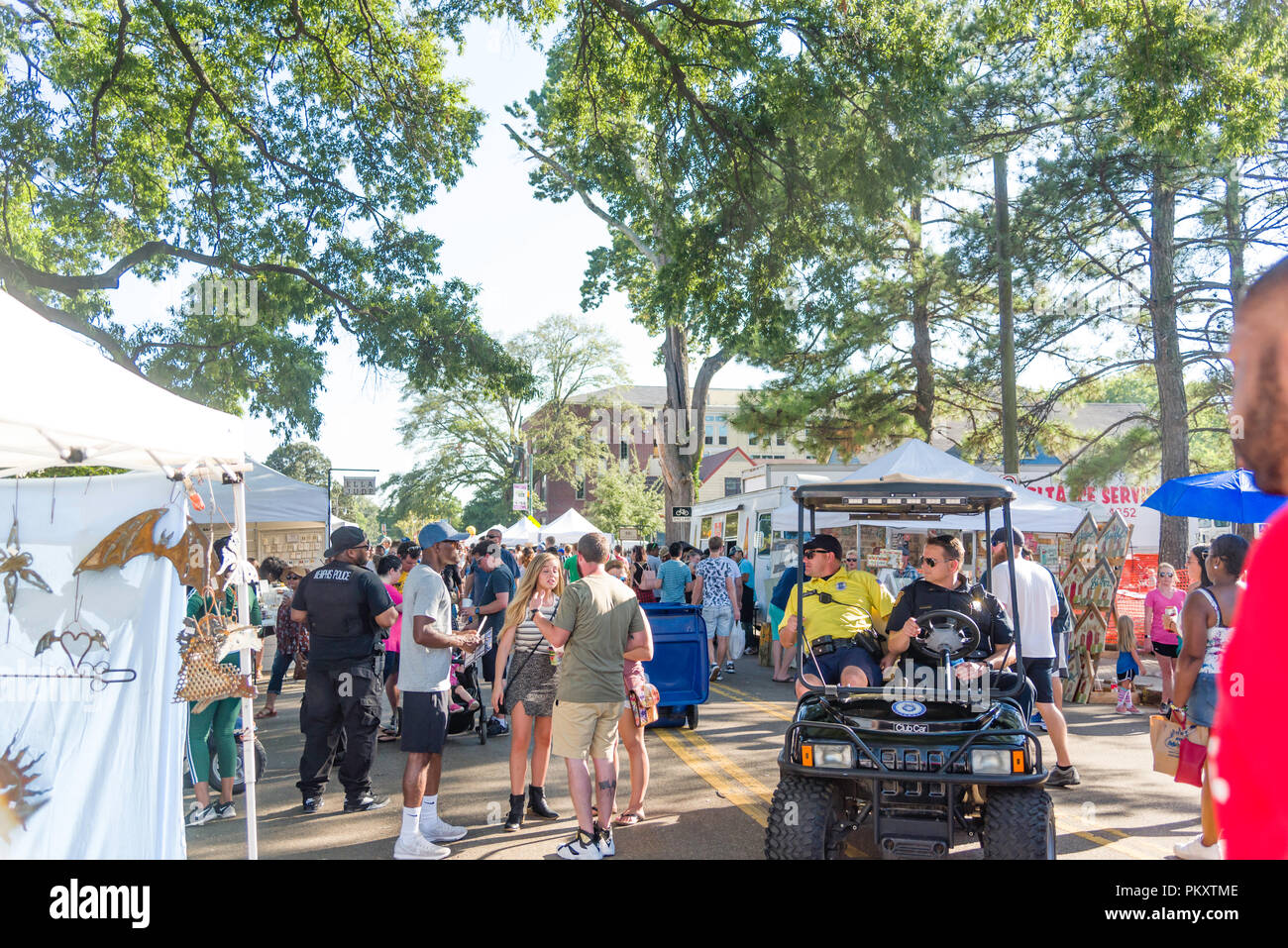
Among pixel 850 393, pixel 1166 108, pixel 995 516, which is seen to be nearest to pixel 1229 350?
pixel 1166 108

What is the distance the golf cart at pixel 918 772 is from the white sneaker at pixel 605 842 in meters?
1.15

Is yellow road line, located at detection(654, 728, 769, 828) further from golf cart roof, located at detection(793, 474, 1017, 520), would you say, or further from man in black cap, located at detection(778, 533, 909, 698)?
golf cart roof, located at detection(793, 474, 1017, 520)

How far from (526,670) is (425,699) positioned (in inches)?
30.5

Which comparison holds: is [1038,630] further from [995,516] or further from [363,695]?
[995,516]

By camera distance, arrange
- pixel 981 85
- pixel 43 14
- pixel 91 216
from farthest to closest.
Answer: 1. pixel 981 85
2. pixel 91 216
3. pixel 43 14

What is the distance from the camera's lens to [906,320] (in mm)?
20625

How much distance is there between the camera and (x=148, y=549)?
486cm

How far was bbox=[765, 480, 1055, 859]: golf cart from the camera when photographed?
464cm

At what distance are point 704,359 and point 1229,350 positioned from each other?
25.4 m

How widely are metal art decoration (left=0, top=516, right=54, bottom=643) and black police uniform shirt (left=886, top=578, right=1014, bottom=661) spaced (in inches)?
185

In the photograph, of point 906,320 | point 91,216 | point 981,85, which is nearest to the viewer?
point 91,216

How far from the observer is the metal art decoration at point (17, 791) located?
433 cm

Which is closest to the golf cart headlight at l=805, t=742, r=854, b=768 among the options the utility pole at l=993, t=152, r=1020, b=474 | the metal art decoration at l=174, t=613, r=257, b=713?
the metal art decoration at l=174, t=613, r=257, b=713

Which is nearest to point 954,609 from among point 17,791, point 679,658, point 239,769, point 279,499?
point 679,658
